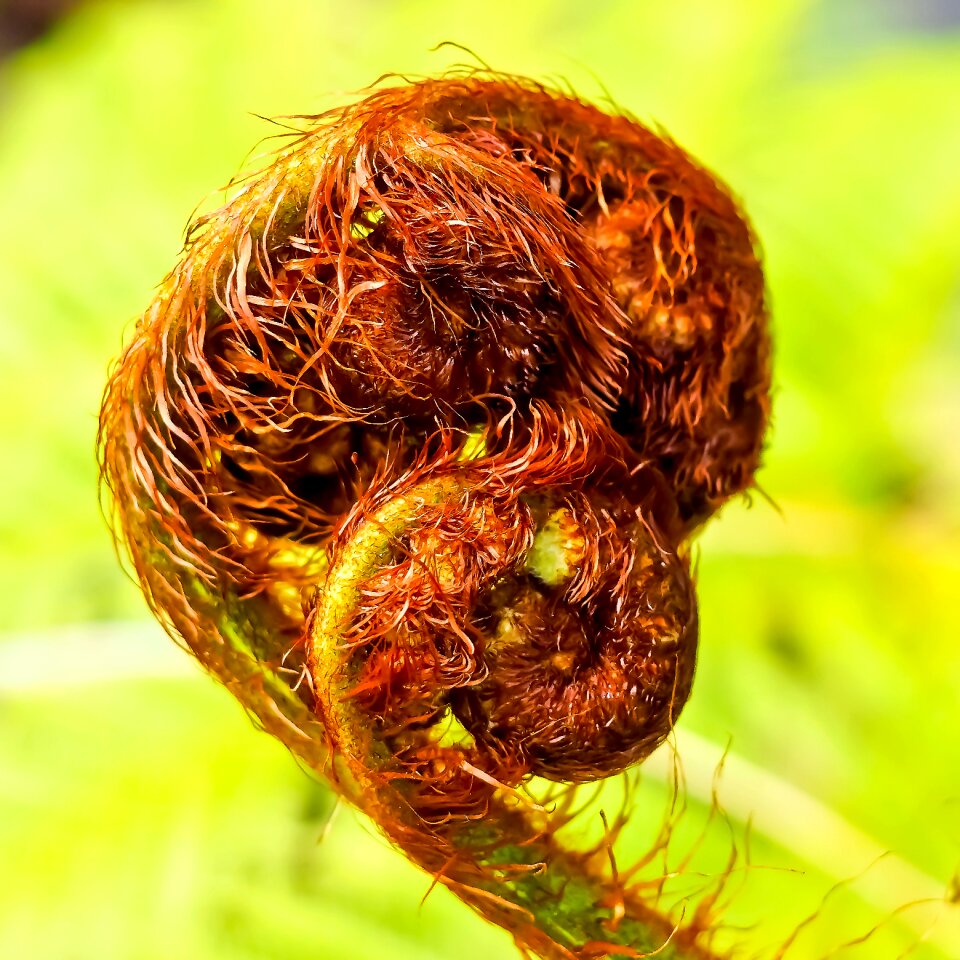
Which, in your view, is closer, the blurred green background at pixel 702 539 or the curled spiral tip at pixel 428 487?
the curled spiral tip at pixel 428 487

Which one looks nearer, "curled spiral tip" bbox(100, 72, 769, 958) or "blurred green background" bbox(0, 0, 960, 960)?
→ "curled spiral tip" bbox(100, 72, 769, 958)

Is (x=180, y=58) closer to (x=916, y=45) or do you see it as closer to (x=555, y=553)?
(x=916, y=45)

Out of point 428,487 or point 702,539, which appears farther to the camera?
point 702,539

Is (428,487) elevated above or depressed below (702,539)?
below
